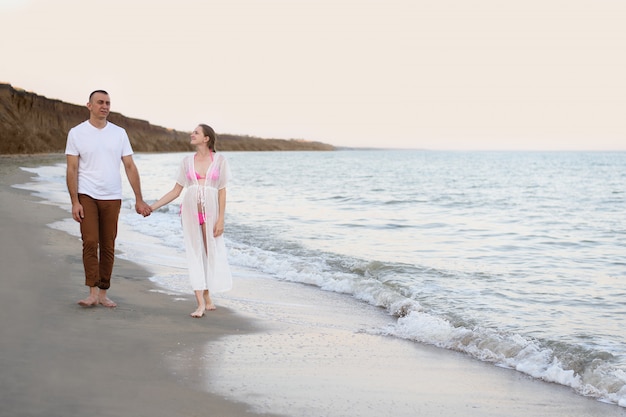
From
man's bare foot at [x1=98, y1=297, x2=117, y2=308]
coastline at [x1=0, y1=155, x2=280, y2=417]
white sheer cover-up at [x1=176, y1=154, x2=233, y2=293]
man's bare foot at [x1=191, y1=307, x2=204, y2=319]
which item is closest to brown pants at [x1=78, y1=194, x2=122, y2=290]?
man's bare foot at [x1=98, y1=297, x2=117, y2=308]

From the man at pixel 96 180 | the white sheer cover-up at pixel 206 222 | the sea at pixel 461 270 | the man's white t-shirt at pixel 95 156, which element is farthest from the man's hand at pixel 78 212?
the sea at pixel 461 270

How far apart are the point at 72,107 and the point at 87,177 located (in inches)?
4546

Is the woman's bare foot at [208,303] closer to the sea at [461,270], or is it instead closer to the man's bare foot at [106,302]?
the sea at [461,270]

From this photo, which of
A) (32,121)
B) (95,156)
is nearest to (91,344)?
(95,156)

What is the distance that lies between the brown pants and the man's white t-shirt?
0.09 m

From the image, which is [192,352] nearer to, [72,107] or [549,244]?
[549,244]

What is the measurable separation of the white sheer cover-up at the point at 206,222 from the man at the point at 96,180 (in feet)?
1.48

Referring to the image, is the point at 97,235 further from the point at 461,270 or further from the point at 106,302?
the point at 461,270

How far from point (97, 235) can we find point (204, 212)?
104 cm

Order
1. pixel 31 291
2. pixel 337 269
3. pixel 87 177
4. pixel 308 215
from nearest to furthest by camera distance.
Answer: pixel 87 177, pixel 31 291, pixel 337 269, pixel 308 215

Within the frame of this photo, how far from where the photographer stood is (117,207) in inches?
262

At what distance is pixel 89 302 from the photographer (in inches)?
261

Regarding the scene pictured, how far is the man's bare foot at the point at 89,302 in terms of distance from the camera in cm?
662

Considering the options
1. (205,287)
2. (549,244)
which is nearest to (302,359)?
(205,287)
